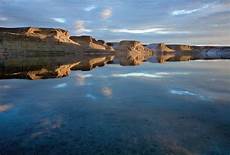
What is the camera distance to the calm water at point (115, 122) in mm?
9211

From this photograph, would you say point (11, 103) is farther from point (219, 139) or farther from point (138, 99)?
point (219, 139)

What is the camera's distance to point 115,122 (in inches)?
470

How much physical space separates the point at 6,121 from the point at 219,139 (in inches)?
293

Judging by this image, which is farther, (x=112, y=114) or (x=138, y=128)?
(x=112, y=114)

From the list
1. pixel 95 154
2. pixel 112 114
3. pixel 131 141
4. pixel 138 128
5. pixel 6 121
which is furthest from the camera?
pixel 112 114

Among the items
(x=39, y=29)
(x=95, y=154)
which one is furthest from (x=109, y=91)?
(x=39, y=29)

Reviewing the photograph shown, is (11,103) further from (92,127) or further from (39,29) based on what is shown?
(39,29)

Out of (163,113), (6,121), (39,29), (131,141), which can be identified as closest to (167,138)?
(131,141)

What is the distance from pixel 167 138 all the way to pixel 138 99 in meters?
6.96

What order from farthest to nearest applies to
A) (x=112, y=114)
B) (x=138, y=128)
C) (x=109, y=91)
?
(x=109, y=91) → (x=112, y=114) → (x=138, y=128)

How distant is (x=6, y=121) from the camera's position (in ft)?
39.4

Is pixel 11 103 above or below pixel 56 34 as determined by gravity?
below

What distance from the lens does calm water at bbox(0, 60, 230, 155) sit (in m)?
9.21

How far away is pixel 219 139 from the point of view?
9891mm
